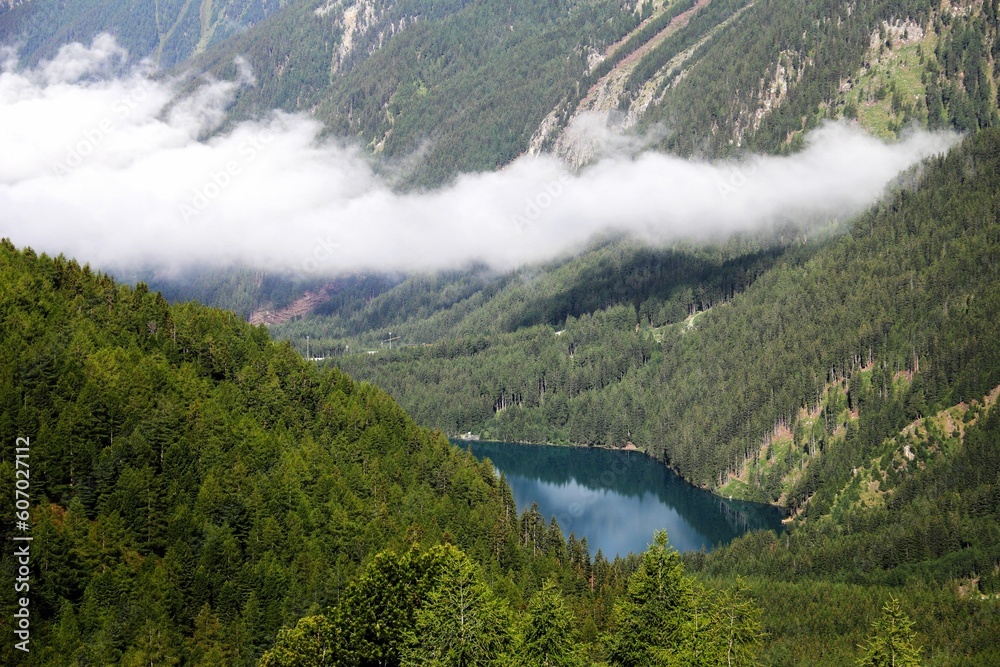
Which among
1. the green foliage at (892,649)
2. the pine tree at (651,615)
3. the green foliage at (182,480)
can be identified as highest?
the green foliage at (182,480)

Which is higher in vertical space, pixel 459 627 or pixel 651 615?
pixel 651 615

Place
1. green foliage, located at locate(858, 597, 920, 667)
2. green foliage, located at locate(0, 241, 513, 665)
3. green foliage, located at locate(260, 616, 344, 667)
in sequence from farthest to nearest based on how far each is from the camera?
green foliage, located at locate(0, 241, 513, 665) → green foliage, located at locate(260, 616, 344, 667) → green foliage, located at locate(858, 597, 920, 667)

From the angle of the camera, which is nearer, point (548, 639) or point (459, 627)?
point (459, 627)

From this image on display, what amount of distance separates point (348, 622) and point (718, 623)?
29742 mm

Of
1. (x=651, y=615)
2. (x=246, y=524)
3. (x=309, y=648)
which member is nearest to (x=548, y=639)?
(x=651, y=615)

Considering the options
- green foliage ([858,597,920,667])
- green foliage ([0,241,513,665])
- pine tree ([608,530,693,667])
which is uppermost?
green foliage ([0,241,513,665])

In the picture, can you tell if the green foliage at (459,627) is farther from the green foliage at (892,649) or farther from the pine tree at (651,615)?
the green foliage at (892,649)

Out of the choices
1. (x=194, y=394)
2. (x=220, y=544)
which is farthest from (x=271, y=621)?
(x=194, y=394)

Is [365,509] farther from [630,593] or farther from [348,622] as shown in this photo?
[630,593]

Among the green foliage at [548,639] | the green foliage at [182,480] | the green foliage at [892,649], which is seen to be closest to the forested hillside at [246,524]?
the green foliage at [548,639]

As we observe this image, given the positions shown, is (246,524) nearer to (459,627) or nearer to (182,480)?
(182,480)

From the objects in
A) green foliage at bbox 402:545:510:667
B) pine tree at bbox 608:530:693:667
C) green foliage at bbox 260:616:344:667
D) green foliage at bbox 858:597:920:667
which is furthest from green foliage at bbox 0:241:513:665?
green foliage at bbox 858:597:920:667

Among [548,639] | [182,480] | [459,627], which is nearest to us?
[459,627]

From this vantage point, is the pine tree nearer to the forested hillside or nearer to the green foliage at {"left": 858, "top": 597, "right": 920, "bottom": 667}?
the forested hillside
